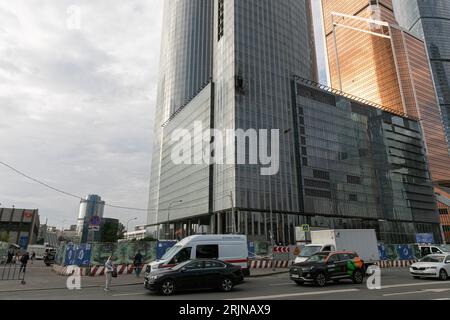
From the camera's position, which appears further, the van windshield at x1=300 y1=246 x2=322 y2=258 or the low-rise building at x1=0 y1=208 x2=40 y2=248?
the low-rise building at x1=0 y1=208 x2=40 y2=248

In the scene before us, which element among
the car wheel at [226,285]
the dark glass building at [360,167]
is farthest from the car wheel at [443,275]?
the dark glass building at [360,167]

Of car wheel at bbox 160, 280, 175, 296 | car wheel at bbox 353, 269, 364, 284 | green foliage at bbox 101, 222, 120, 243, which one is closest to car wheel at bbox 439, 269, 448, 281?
car wheel at bbox 353, 269, 364, 284

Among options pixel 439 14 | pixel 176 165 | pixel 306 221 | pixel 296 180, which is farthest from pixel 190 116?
pixel 439 14

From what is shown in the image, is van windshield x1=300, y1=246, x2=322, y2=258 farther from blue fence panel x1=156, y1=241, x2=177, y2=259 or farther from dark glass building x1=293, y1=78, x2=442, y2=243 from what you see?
dark glass building x1=293, y1=78, x2=442, y2=243

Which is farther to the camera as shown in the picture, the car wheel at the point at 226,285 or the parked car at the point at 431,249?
the parked car at the point at 431,249

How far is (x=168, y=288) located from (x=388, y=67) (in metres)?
172

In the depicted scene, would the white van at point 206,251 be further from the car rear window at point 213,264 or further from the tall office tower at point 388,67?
the tall office tower at point 388,67

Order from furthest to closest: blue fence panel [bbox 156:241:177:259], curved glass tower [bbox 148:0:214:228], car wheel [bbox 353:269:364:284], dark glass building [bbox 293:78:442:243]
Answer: curved glass tower [bbox 148:0:214:228] → dark glass building [bbox 293:78:442:243] → blue fence panel [bbox 156:241:177:259] → car wheel [bbox 353:269:364:284]

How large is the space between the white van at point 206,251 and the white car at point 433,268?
997 centimetres

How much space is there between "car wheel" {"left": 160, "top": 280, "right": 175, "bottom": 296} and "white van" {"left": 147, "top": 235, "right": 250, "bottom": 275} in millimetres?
1430

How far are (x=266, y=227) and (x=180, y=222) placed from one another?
137 feet

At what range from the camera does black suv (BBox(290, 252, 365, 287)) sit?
1420cm

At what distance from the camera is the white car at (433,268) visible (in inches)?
647

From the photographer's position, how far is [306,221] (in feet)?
226
